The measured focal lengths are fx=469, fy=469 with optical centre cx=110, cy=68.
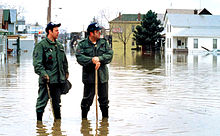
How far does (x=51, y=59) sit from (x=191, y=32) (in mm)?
65243

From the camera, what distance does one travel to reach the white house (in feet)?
230

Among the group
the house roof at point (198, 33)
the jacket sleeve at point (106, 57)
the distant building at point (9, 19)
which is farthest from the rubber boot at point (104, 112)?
the house roof at point (198, 33)

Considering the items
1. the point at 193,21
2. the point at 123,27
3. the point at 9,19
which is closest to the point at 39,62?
the point at 9,19

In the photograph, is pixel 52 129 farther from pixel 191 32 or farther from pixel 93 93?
pixel 191 32

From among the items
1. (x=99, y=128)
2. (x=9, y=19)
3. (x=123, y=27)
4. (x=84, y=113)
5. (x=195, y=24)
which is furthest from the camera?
(x=123, y=27)

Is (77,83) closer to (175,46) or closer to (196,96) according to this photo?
(196,96)

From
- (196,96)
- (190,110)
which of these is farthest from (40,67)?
(196,96)

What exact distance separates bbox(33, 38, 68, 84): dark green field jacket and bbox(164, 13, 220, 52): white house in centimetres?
6220

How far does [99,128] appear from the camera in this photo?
25.2ft

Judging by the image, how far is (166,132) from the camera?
7352mm

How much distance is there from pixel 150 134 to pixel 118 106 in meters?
3.06

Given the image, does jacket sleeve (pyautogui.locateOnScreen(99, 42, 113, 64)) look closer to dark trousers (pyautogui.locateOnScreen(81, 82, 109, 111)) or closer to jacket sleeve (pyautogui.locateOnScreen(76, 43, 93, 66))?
jacket sleeve (pyautogui.locateOnScreen(76, 43, 93, 66))

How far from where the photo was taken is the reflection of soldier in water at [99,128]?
732 cm

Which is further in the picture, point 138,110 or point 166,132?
point 138,110
